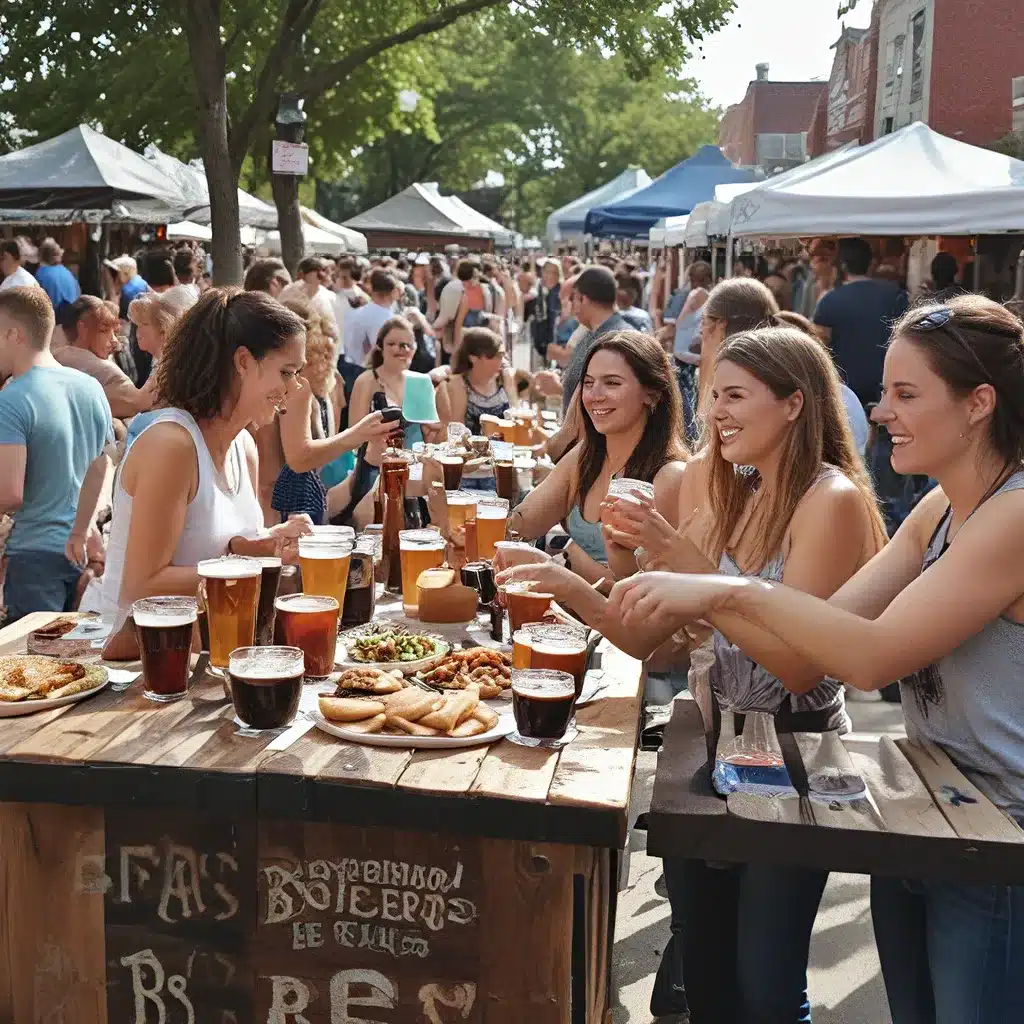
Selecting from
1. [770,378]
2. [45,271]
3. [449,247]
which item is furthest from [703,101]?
[770,378]

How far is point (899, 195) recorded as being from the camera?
755 centimetres

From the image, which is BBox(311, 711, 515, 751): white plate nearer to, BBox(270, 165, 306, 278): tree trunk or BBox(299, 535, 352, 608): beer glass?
BBox(299, 535, 352, 608): beer glass

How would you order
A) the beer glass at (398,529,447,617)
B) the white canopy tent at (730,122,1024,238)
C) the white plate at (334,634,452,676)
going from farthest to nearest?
the white canopy tent at (730,122,1024,238), the beer glass at (398,529,447,617), the white plate at (334,634,452,676)

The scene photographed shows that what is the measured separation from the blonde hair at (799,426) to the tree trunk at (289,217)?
11067 mm

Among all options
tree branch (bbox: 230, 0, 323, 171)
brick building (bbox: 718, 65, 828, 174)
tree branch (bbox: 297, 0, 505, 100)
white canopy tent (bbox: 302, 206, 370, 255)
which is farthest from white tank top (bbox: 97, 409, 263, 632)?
brick building (bbox: 718, 65, 828, 174)

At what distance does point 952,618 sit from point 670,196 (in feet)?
53.9

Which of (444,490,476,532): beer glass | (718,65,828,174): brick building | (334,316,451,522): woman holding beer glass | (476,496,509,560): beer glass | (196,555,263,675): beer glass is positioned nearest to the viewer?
(196,555,263,675): beer glass

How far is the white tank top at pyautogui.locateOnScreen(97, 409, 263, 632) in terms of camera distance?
319 cm

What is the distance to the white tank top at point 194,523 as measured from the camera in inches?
125

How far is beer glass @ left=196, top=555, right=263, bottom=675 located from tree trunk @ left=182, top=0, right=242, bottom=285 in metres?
10.0

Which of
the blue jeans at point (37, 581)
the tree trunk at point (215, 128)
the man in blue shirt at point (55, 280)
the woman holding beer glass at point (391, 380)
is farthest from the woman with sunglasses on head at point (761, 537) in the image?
the tree trunk at point (215, 128)

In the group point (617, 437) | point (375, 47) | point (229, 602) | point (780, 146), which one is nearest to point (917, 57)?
point (375, 47)

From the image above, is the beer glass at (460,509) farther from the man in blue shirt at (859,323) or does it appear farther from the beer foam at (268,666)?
the man in blue shirt at (859,323)

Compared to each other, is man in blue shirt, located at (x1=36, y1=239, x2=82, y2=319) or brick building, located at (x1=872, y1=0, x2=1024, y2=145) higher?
brick building, located at (x1=872, y1=0, x2=1024, y2=145)
